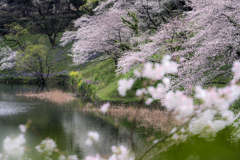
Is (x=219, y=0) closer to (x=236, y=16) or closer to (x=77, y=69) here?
(x=236, y=16)

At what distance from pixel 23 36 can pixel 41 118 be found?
3538 cm

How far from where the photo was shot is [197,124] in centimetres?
266

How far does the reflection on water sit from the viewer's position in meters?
9.23

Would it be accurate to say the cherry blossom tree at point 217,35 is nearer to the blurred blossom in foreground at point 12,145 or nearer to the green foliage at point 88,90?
the blurred blossom in foreground at point 12,145

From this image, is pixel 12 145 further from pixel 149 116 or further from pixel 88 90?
pixel 88 90

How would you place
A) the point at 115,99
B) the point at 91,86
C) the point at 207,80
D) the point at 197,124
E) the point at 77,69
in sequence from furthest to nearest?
the point at 77,69
the point at 91,86
the point at 115,99
the point at 207,80
the point at 197,124

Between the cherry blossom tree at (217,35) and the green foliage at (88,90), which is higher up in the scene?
the cherry blossom tree at (217,35)

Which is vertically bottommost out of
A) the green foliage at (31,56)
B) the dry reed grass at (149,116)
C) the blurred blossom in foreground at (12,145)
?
the green foliage at (31,56)

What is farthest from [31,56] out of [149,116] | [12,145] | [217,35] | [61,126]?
[12,145]

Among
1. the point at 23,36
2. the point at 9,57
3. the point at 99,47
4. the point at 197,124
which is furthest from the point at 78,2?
the point at 197,124

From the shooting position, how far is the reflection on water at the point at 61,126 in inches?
364

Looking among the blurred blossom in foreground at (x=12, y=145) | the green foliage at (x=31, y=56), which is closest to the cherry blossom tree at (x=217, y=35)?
the blurred blossom in foreground at (x=12, y=145)

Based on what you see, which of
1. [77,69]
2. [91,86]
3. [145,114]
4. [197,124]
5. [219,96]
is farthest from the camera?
[77,69]

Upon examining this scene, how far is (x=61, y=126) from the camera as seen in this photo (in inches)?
475
